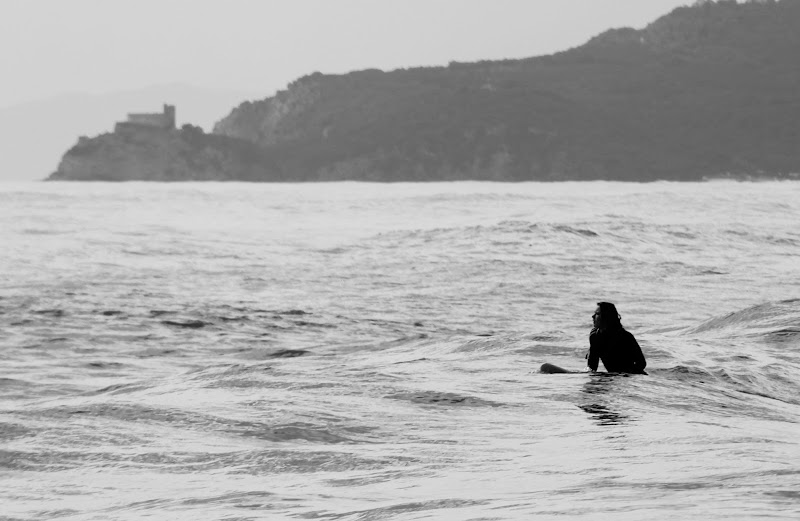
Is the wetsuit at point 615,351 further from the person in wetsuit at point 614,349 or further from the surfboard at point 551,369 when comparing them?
the surfboard at point 551,369

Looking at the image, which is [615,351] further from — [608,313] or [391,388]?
[391,388]

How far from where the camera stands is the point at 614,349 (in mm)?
14586

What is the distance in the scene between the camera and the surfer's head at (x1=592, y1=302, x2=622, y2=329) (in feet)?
44.6

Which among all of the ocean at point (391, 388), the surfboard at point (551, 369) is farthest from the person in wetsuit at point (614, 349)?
the surfboard at point (551, 369)

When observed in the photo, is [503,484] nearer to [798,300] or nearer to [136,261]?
[798,300]

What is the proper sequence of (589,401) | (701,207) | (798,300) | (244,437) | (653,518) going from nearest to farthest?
(653,518)
(244,437)
(589,401)
(798,300)
(701,207)

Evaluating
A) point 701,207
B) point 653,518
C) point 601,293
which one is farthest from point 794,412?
point 701,207

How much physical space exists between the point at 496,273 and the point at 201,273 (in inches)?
354

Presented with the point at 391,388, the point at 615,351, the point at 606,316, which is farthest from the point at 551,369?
the point at 606,316

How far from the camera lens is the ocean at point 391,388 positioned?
9117 millimetres

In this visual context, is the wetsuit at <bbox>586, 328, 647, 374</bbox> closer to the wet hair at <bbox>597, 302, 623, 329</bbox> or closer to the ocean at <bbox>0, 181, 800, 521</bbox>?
the ocean at <bbox>0, 181, 800, 521</bbox>

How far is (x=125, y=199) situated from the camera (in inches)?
3531

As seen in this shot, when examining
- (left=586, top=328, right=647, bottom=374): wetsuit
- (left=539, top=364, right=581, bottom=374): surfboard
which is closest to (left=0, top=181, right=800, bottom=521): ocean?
(left=586, top=328, right=647, bottom=374): wetsuit

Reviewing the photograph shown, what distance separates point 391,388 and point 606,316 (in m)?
2.91
